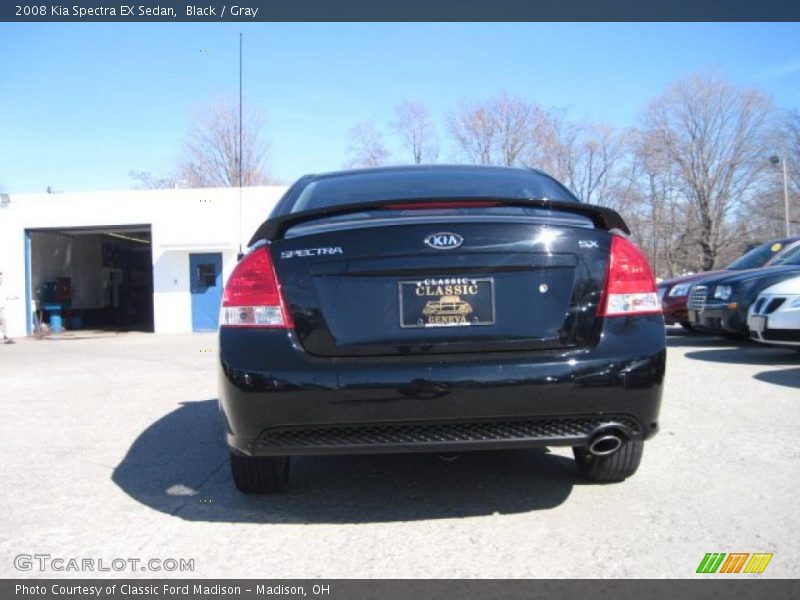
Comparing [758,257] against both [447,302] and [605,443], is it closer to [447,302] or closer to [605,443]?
[605,443]

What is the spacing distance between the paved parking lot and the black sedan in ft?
11.8

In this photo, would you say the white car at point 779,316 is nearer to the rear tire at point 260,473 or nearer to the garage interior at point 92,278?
the rear tire at point 260,473

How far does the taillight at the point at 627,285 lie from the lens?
2648 mm

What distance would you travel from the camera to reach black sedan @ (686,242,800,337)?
8.37m

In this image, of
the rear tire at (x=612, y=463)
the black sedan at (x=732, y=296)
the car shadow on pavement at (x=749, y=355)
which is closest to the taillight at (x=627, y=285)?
the rear tire at (x=612, y=463)

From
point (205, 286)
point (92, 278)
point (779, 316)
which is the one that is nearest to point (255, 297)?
point (779, 316)

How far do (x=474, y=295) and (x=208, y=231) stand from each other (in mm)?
18763

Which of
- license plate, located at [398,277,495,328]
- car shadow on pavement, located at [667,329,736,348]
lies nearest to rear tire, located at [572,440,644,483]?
license plate, located at [398,277,495,328]

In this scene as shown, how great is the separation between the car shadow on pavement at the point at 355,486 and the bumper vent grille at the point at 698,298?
20.6ft

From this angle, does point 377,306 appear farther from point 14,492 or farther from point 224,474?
point 14,492

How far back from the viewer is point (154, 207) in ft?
66.9

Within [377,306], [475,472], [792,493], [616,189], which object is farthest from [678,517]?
[616,189]

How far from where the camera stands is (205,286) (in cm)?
2052

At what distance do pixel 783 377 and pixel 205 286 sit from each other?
57.0ft
